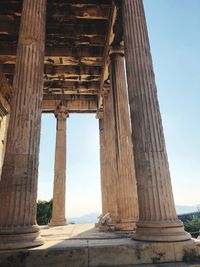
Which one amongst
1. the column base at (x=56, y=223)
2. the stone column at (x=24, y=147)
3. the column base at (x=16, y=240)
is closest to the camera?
the column base at (x=16, y=240)

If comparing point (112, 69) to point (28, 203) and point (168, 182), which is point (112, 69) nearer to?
point (168, 182)

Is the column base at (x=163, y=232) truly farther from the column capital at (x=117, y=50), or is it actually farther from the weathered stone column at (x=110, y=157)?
the column capital at (x=117, y=50)

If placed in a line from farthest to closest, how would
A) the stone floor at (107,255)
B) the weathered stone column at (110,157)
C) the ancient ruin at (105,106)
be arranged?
1. the weathered stone column at (110,157)
2. the ancient ruin at (105,106)
3. the stone floor at (107,255)

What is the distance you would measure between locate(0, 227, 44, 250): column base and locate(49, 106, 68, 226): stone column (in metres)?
34.4

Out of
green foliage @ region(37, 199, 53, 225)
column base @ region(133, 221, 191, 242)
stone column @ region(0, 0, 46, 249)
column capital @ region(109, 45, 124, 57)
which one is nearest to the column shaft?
column capital @ region(109, 45, 124, 57)

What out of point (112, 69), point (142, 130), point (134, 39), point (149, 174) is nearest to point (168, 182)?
point (149, 174)

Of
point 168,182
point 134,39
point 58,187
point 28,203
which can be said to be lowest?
point 28,203

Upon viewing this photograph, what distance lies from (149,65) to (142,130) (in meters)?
6.95

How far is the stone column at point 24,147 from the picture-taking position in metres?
17.0

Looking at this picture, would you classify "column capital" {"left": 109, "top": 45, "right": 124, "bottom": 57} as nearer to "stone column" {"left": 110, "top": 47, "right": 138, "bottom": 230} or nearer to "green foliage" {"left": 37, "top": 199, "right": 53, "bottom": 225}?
"stone column" {"left": 110, "top": 47, "right": 138, "bottom": 230}

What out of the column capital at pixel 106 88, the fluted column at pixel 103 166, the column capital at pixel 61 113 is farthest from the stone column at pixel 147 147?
the column capital at pixel 61 113

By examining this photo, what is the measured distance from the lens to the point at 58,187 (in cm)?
5172

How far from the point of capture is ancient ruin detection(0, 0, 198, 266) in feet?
58.0

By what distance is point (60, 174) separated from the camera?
173ft
